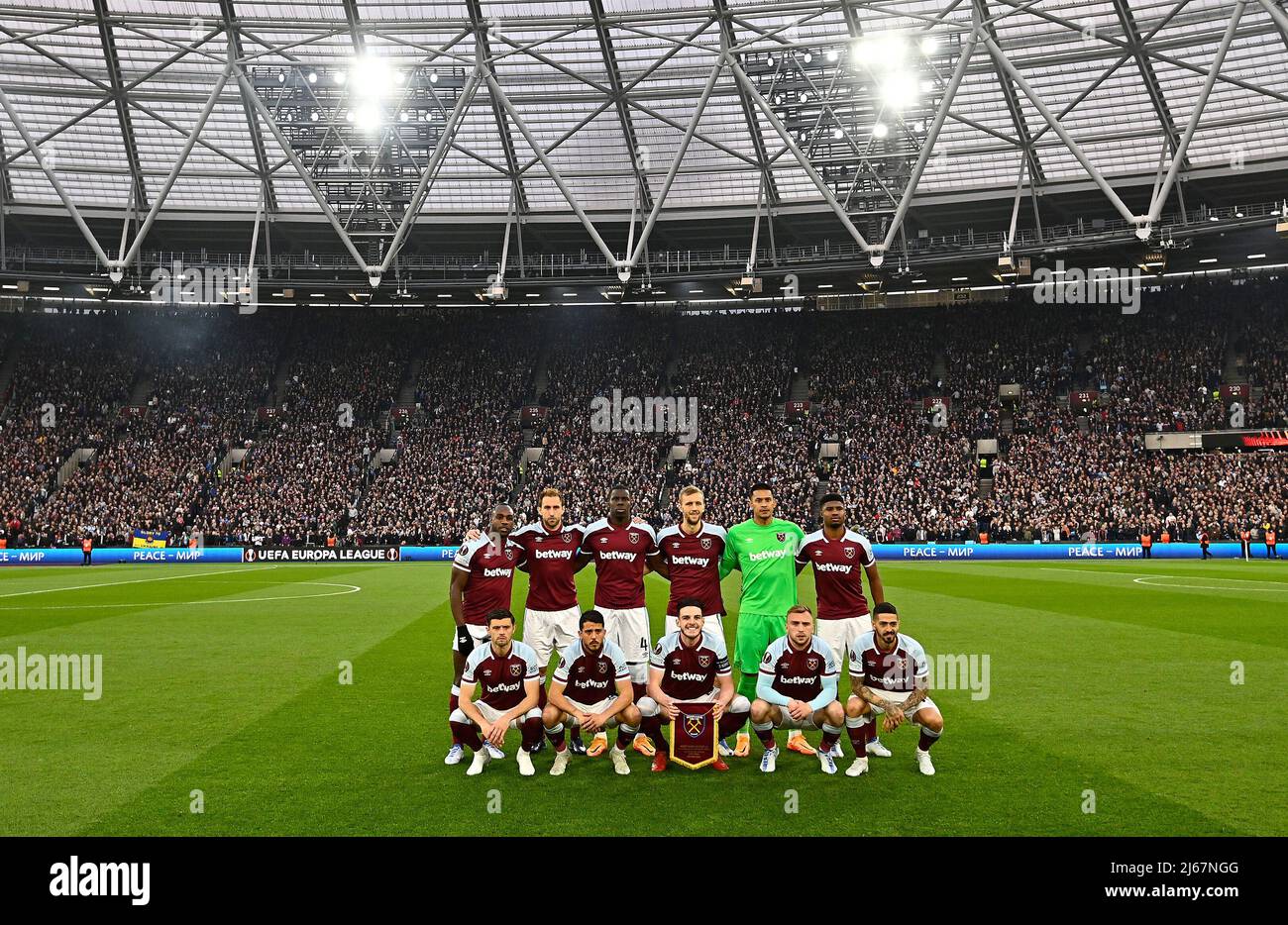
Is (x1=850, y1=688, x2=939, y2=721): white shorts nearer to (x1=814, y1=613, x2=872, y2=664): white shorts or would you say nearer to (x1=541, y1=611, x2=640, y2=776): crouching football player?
(x1=814, y1=613, x2=872, y2=664): white shorts

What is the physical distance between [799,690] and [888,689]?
0.77m

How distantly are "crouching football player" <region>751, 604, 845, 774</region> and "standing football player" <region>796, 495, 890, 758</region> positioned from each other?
0.89m

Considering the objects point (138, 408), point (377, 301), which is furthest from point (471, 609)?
point (138, 408)

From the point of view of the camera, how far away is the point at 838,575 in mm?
9672

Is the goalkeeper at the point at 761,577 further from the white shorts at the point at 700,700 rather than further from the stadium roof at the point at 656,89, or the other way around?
the stadium roof at the point at 656,89

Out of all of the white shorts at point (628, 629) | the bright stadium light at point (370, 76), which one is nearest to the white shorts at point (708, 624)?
the white shorts at point (628, 629)

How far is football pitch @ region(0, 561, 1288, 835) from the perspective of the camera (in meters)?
6.86

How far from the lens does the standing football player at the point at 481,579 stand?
998cm

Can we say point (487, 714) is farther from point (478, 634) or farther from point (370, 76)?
point (370, 76)

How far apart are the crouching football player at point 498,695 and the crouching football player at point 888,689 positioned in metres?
2.71

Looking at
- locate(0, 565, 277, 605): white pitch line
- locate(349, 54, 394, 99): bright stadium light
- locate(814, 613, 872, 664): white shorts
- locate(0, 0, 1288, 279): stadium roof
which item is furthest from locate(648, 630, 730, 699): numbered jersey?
locate(349, 54, 394, 99): bright stadium light

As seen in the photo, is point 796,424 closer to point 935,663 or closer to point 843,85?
point 843,85

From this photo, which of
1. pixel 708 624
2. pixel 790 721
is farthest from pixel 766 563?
pixel 790 721

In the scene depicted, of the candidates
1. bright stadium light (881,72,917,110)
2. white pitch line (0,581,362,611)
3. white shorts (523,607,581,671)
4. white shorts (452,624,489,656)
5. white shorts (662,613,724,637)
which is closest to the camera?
white shorts (662,613,724,637)
